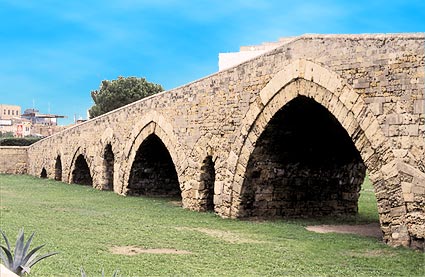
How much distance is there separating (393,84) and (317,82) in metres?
1.70

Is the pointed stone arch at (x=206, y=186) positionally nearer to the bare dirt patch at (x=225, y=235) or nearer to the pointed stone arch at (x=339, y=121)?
the pointed stone arch at (x=339, y=121)

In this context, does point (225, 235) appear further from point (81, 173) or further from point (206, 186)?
point (81, 173)

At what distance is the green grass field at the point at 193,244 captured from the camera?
719cm

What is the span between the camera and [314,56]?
401 inches

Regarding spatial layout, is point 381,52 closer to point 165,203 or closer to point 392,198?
point 392,198

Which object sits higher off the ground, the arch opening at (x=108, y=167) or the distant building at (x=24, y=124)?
the distant building at (x=24, y=124)

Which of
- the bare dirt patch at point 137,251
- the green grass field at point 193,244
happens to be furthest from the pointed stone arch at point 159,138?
the bare dirt patch at point 137,251

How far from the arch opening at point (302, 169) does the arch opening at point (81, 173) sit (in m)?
14.2

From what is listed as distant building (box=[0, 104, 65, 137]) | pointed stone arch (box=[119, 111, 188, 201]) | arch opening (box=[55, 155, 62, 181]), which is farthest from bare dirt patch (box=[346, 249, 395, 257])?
distant building (box=[0, 104, 65, 137])

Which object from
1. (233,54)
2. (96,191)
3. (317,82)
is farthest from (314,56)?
(233,54)

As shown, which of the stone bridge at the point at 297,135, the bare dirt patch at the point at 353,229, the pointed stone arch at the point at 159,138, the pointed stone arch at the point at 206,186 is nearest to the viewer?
the stone bridge at the point at 297,135

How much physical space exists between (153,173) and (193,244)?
9965 mm

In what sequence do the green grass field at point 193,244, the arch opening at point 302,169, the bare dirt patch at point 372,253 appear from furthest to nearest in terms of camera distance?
the arch opening at point 302,169
the bare dirt patch at point 372,253
the green grass field at point 193,244

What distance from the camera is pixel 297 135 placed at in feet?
39.7
